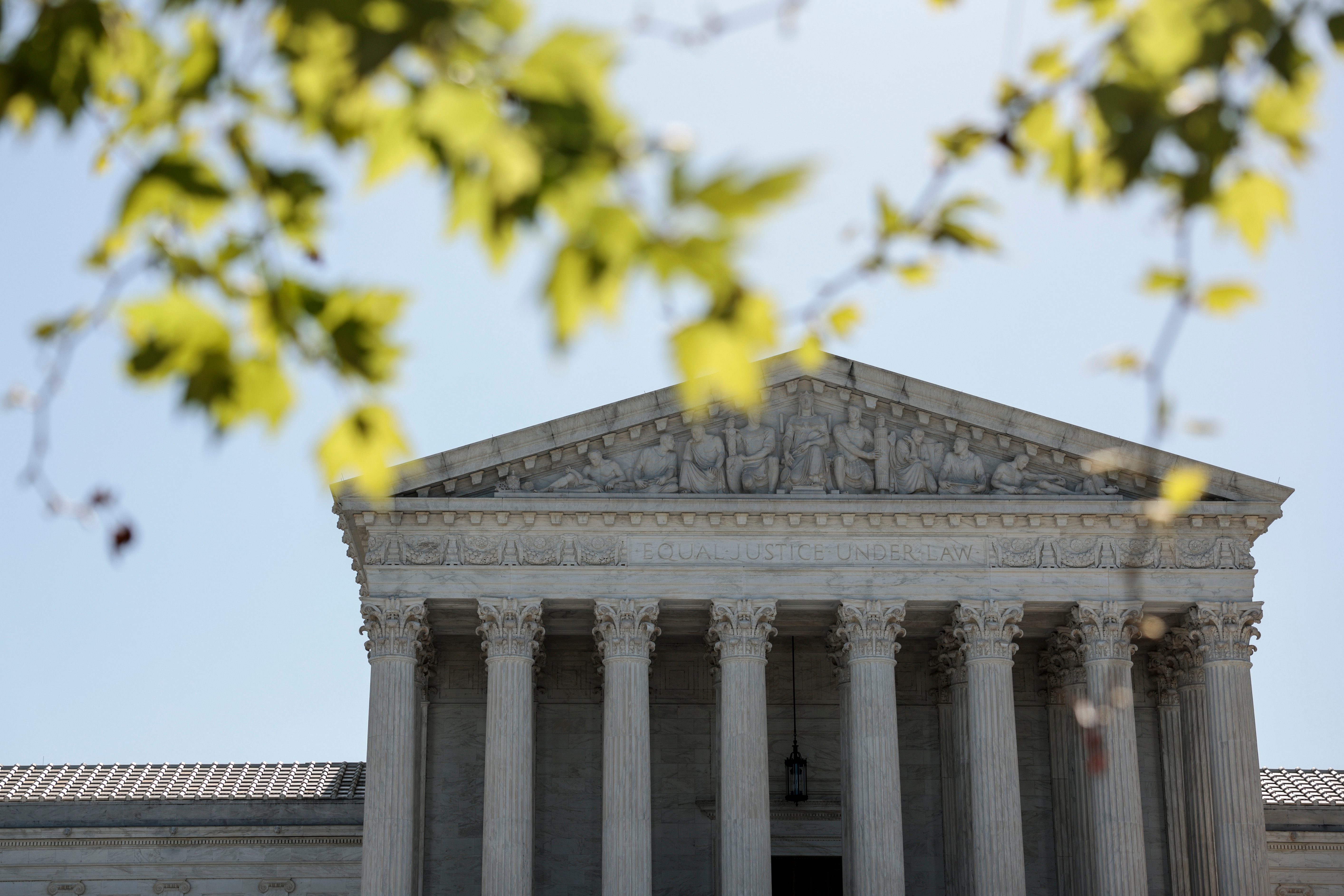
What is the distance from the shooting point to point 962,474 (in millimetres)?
39875

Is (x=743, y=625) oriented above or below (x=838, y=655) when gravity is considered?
above

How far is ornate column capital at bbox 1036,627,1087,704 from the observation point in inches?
1604

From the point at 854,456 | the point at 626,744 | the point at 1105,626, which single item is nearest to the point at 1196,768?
the point at 1105,626

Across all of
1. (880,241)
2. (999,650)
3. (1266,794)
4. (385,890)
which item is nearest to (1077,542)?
(999,650)

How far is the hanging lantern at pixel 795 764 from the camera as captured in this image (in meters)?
42.1

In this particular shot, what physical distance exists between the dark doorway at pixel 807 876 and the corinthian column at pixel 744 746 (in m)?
4.02

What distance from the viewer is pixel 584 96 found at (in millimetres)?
6367

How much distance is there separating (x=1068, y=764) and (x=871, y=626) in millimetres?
7684

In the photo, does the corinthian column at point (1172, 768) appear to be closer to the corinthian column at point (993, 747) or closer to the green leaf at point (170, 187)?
the corinthian column at point (993, 747)

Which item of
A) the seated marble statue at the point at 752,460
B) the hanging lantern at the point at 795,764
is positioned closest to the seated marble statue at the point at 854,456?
the seated marble statue at the point at 752,460

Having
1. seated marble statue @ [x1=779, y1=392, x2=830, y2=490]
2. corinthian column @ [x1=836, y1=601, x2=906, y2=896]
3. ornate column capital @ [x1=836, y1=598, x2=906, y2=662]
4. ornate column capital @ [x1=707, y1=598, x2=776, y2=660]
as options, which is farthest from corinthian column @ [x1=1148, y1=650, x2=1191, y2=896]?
ornate column capital @ [x1=707, y1=598, x2=776, y2=660]

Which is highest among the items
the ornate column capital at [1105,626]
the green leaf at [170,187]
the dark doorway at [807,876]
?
the ornate column capital at [1105,626]

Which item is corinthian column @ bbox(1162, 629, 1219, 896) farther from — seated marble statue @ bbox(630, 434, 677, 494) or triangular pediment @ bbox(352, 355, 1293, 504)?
seated marble statue @ bbox(630, 434, 677, 494)

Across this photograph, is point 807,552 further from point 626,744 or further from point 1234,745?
point 1234,745
